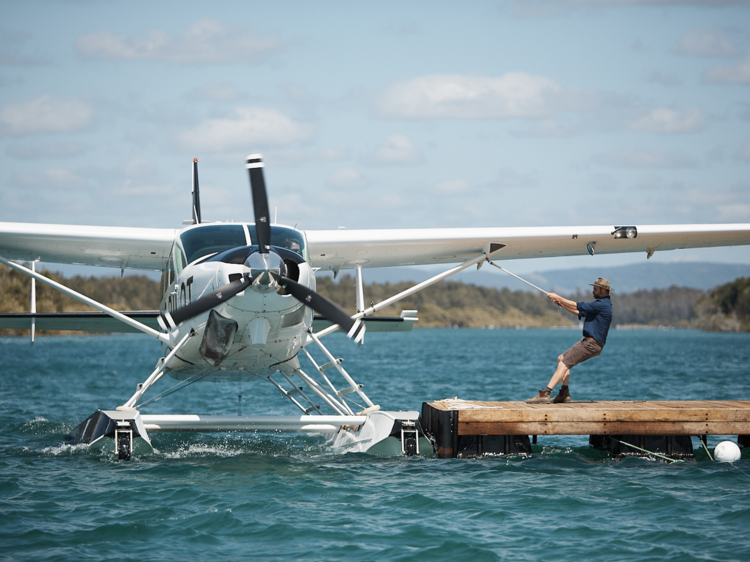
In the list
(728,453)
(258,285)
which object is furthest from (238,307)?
(728,453)

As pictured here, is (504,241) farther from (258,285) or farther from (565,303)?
(258,285)

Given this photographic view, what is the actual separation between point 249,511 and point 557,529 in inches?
104

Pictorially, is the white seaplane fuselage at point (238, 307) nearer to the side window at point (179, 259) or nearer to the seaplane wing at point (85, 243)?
the side window at point (179, 259)

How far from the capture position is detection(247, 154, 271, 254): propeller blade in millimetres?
7652

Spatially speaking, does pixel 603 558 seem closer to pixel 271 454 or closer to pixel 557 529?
pixel 557 529

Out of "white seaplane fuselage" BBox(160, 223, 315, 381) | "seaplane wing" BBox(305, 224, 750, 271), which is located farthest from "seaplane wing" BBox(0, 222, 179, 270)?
"seaplane wing" BBox(305, 224, 750, 271)

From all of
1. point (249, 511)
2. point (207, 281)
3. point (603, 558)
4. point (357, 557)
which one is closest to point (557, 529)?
point (603, 558)

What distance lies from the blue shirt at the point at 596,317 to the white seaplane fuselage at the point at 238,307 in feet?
11.0

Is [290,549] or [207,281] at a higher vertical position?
[207,281]

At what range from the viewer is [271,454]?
32.4 feet

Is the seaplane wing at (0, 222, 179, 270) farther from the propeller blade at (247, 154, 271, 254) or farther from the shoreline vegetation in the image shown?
the shoreline vegetation

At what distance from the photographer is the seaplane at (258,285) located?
7836 mm

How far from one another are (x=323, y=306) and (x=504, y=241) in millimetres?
3966

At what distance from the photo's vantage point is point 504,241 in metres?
11.1
